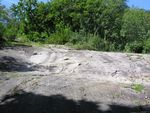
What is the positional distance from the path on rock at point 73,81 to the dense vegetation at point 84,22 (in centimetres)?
532

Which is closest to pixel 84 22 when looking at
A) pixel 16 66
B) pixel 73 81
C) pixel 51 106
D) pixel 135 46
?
pixel 135 46

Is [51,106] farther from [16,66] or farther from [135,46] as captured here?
[135,46]

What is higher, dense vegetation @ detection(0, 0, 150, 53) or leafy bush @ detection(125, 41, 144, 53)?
dense vegetation @ detection(0, 0, 150, 53)

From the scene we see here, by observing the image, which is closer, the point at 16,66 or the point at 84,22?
the point at 16,66

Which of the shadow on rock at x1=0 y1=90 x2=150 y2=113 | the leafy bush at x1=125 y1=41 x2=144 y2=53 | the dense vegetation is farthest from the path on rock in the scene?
the leafy bush at x1=125 y1=41 x2=144 y2=53

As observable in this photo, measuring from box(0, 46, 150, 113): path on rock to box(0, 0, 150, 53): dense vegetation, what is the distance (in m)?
5.32

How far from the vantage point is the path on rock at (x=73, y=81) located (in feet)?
22.6

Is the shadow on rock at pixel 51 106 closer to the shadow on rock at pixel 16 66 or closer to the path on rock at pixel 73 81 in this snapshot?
the path on rock at pixel 73 81

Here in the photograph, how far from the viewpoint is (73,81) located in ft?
26.9

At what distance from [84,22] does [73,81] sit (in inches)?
475

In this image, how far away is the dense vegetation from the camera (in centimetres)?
1834

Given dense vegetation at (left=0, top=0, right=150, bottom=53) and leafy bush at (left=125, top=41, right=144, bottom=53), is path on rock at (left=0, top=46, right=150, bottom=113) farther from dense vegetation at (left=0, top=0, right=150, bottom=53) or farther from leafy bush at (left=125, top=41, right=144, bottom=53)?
leafy bush at (left=125, top=41, right=144, bottom=53)

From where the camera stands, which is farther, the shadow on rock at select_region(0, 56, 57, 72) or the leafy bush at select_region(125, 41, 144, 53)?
the leafy bush at select_region(125, 41, 144, 53)

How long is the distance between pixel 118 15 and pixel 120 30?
73.3 inches
